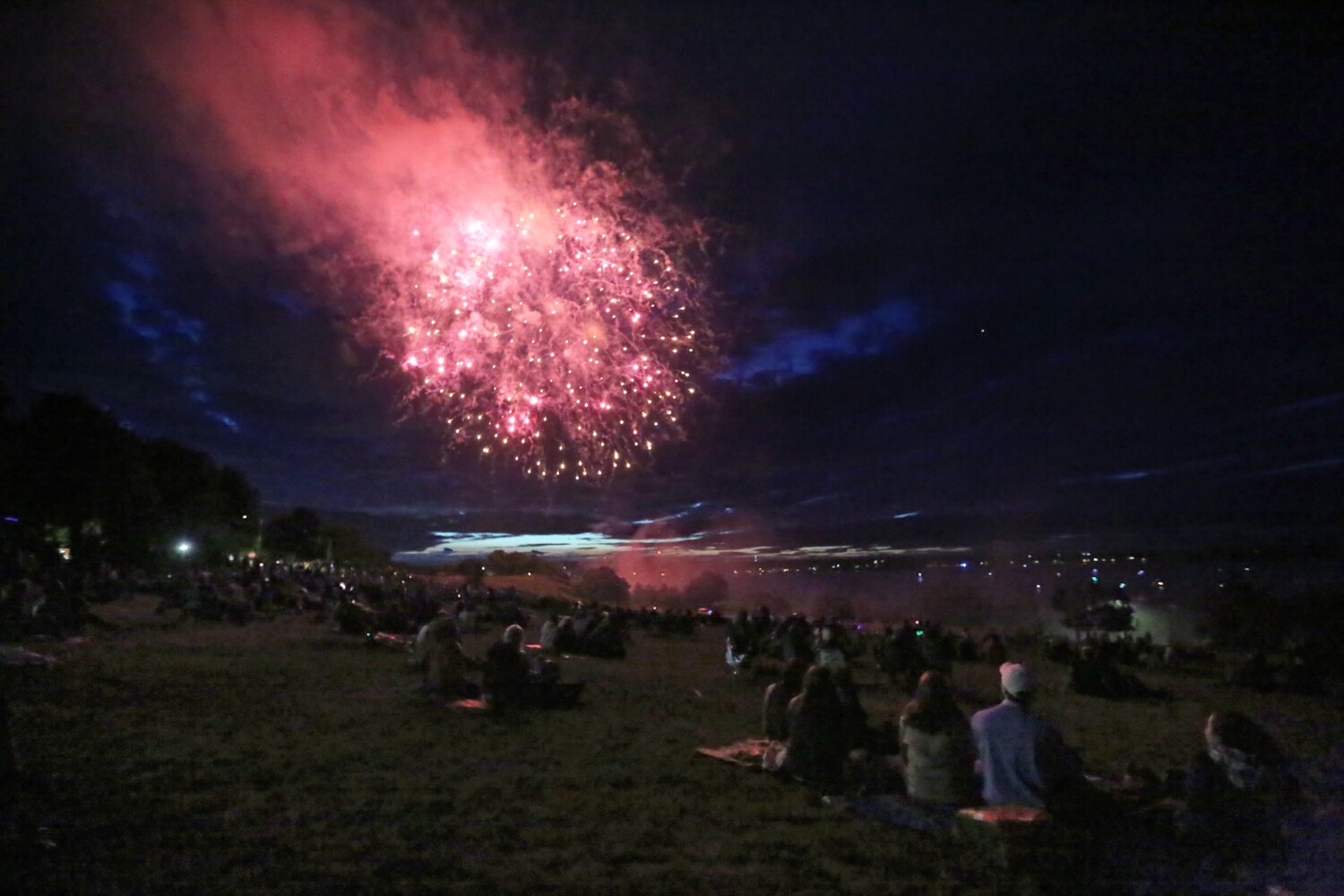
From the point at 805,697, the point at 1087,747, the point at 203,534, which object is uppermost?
the point at 203,534

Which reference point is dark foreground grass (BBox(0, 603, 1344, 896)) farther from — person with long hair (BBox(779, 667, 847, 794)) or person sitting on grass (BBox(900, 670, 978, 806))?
person sitting on grass (BBox(900, 670, 978, 806))

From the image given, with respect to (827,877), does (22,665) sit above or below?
above

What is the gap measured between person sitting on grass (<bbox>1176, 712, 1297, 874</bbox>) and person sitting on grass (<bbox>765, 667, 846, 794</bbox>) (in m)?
2.61

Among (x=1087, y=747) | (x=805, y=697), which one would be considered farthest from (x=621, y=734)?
(x=1087, y=747)

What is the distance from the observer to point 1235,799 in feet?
17.7

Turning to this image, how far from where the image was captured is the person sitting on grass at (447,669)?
11695 millimetres

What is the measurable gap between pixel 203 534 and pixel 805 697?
58.9 meters

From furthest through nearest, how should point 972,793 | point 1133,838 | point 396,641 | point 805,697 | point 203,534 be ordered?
point 203,534
point 396,641
point 805,697
point 972,793
point 1133,838

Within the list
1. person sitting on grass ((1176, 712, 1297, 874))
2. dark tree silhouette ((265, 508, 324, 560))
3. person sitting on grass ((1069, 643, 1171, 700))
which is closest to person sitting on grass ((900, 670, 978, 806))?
person sitting on grass ((1176, 712, 1297, 874))

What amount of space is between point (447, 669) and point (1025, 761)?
26.2 feet

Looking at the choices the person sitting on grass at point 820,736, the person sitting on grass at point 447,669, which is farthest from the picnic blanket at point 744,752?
the person sitting on grass at point 447,669

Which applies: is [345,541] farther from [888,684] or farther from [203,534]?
[888,684]

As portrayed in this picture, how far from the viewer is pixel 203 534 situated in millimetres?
57406

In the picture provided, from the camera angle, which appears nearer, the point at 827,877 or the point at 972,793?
the point at 827,877
